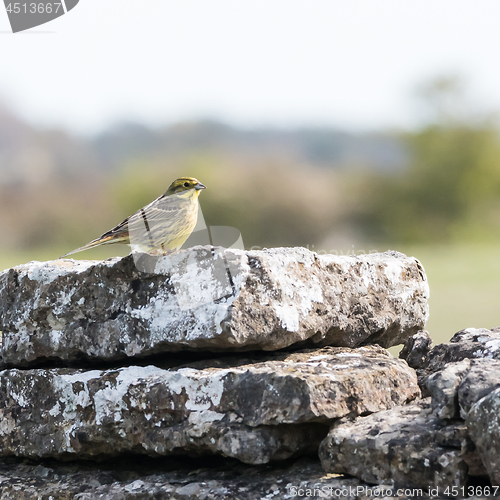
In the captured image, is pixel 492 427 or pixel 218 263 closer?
pixel 492 427

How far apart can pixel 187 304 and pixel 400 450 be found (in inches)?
54.9

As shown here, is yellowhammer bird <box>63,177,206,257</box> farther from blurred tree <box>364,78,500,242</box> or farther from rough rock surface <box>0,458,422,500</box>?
blurred tree <box>364,78,500,242</box>

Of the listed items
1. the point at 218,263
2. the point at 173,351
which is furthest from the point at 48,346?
the point at 218,263

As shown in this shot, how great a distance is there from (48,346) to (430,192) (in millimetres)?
41129

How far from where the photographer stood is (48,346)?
360cm

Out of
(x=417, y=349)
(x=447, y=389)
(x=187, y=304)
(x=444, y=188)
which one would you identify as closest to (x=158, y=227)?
(x=187, y=304)

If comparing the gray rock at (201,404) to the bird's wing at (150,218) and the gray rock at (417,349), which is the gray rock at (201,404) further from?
the bird's wing at (150,218)

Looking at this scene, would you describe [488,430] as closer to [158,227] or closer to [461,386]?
[461,386]

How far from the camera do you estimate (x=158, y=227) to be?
4383 millimetres

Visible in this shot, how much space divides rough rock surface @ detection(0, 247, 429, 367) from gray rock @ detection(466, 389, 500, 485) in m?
1.14

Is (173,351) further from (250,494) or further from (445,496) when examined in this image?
(445,496)

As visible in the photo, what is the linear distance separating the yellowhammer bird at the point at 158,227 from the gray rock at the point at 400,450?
6.78 ft

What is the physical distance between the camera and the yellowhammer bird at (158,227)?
14.3 feet

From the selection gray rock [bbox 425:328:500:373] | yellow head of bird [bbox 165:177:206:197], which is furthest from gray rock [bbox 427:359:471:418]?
yellow head of bird [bbox 165:177:206:197]
